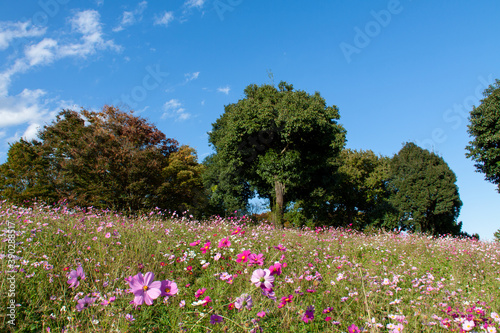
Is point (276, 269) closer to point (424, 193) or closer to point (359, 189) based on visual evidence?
point (424, 193)

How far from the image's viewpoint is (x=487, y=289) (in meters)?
5.07

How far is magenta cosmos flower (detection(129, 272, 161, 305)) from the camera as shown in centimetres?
143

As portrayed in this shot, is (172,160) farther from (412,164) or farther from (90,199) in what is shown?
(412,164)

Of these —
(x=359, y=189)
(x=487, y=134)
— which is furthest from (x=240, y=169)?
(x=359, y=189)

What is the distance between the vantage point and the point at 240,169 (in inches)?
802

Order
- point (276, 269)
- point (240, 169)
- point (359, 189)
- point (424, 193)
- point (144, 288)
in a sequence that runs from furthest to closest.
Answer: point (359, 189) < point (424, 193) < point (240, 169) < point (276, 269) < point (144, 288)

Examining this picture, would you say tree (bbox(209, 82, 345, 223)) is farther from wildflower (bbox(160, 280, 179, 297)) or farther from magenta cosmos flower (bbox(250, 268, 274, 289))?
wildflower (bbox(160, 280, 179, 297))

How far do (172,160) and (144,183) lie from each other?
9.86 meters

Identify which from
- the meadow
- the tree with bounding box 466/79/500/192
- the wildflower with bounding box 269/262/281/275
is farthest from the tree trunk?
Answer: the wildflower with bounding box 269/262/281/275

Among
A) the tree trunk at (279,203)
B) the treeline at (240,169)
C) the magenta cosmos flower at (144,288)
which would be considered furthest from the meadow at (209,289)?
the tree trunk at (279,203)

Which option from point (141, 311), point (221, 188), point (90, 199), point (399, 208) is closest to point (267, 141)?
point (221, 188)

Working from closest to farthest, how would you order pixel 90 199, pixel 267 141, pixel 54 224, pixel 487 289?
pixel 487 289
pixel 54 224
pixel 267 141
pixel 90 199

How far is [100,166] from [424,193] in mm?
28923

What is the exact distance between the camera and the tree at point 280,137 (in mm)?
17141
